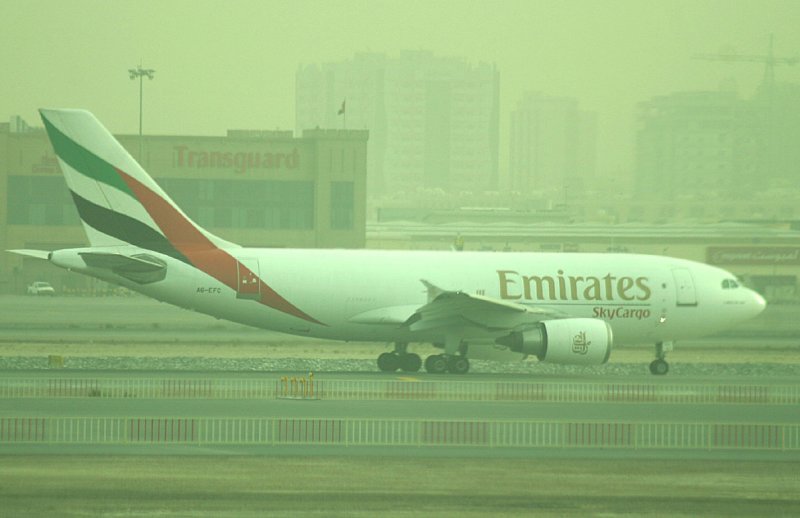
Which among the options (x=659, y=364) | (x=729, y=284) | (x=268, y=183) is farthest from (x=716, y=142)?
(x=659, y=364)

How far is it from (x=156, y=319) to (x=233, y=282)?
23.9 metres

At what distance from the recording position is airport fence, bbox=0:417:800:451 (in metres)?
22.3

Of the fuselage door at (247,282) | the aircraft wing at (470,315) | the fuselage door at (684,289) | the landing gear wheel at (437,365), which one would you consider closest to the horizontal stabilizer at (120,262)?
the fuselage door at (247,282)

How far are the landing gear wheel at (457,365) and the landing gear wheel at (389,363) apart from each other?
165 cm

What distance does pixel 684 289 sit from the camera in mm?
38094

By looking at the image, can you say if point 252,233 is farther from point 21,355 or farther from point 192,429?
point 192,429

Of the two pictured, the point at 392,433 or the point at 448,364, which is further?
the point at 448,364

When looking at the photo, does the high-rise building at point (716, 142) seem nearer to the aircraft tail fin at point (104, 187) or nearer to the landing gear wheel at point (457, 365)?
the landing gear wheel at point (457, 365)

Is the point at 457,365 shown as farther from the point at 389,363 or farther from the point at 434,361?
the point at 389,363

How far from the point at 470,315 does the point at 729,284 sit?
9430 millimetres

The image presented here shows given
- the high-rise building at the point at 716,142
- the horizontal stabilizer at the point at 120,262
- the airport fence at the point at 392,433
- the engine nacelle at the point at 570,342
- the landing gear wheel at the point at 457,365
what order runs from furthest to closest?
the high-rise building at the point at 716,142, the landing gear wheel at the point at 457,365, the engine nacelle at the point at 570,342, the horizontal stabilizer at the point at 120,262, the airport fence at the point at 392,433

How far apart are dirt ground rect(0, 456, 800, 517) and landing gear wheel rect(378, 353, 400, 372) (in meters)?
14.8

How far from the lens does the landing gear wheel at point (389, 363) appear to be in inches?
1412

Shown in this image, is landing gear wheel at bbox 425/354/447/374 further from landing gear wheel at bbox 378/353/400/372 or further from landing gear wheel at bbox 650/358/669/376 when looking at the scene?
landing gear wheel at bbox 650/358/669/376
